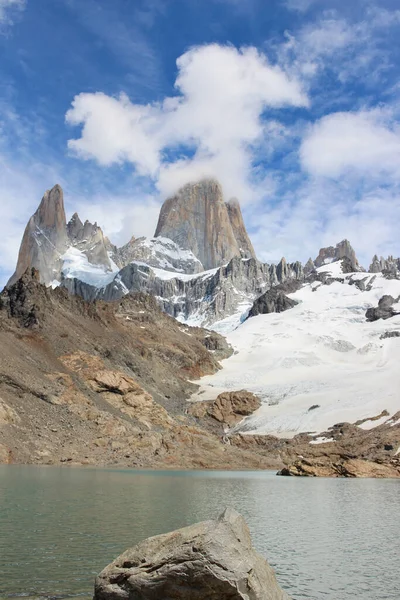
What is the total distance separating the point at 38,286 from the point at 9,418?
152ft

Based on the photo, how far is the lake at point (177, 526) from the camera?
16438 mm

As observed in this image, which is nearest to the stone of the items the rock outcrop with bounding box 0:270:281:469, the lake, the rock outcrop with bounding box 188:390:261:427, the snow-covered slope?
the rock outcrop with bounding box 188:390:261:427

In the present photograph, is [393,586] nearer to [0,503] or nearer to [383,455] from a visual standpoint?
[0,503]

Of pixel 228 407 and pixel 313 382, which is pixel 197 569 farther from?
pixel 313 382

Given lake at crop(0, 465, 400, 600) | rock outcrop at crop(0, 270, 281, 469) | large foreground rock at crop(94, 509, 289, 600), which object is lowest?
lake at crop(0, 465, 400, 600)

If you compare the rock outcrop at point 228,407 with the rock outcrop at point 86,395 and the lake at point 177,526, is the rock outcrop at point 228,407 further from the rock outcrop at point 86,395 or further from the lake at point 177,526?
the lake at point 177,526

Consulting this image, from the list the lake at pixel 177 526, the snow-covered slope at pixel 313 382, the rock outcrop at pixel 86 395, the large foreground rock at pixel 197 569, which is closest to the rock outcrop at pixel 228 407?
the snow-covered slope at pixel 313 382

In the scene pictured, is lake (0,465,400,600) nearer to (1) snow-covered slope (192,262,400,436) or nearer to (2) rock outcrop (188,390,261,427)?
(1) snow-covered slope (192,262,400,436)

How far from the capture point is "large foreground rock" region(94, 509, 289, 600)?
11016 mm

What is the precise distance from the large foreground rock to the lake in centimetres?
290

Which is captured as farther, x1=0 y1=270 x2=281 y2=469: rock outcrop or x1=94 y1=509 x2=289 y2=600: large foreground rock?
x1=0 y1=270 x2=281 y2=469: rock outcrop

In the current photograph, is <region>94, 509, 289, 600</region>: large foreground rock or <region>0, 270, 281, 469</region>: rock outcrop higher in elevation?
<region>0, 270, 281, 469</region>: rock outcrop

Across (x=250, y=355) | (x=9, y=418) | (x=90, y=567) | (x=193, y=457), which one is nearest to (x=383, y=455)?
(x=193, y=457)

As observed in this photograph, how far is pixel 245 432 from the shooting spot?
118m
